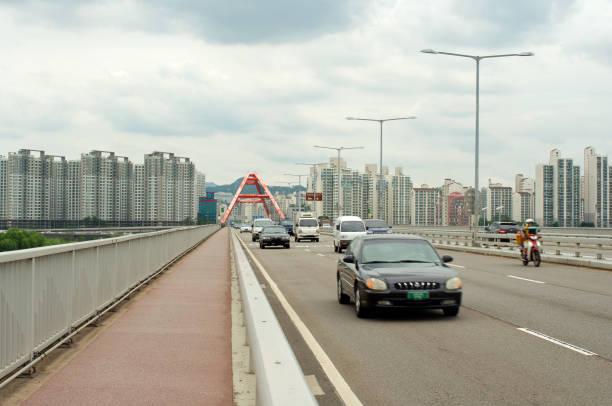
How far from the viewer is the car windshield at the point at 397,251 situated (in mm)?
11203

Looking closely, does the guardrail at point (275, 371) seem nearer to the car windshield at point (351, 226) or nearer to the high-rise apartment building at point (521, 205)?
the car windshield at point (351, 226)

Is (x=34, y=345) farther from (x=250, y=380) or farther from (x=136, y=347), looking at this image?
(x=250, y=380)

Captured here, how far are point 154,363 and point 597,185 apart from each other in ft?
317

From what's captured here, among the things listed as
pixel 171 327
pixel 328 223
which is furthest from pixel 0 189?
pixel 171 327

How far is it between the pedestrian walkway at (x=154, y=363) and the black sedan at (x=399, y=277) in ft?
7.40

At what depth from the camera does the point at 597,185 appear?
305 feet

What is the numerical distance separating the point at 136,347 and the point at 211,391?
2.28 metres

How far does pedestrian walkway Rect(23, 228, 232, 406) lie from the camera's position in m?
5.43

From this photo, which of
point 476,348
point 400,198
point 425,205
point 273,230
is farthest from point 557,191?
point 476,348

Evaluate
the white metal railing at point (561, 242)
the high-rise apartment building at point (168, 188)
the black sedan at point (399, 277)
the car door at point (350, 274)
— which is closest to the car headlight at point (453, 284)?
the black sedan at point (399, 277)

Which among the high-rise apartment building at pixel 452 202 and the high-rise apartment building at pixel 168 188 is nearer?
the high-rise apartment building at pixel 452 202

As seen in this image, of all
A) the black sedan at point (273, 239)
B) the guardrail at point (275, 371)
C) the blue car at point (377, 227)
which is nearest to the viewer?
the guardrail at point (275, 371)

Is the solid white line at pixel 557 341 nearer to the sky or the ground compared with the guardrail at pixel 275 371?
nearer to the ground

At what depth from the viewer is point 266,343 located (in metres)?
4.91
